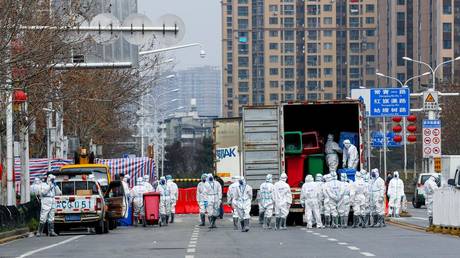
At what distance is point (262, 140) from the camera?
37.8 m

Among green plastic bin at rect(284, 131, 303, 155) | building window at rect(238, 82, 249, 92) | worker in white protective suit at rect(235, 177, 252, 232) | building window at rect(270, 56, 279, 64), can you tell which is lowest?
worker in white protective suit at rect(235, 177, 252, 232)

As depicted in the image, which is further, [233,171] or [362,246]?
[233,171]

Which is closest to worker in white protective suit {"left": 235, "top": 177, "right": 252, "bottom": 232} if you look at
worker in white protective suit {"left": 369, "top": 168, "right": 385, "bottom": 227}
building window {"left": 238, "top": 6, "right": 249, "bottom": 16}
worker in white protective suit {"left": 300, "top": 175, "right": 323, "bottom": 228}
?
worker in white protective suit {"left": 300, "top": 175, "right": 323, "bottom": 228}

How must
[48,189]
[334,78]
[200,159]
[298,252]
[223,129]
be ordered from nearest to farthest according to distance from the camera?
[298,252] → [48,189] → [223,129] → [200,159] → [334,78]

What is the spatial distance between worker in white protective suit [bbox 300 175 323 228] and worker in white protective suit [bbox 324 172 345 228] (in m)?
0.36

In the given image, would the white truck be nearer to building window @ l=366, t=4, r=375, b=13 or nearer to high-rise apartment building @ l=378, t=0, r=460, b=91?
high-rise apartment building @ l=378, t=0, r=460, b=91

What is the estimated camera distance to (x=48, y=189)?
3466 cm

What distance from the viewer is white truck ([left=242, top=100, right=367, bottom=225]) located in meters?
37.8

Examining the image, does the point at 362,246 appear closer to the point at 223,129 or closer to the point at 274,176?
A: the point at 274,176

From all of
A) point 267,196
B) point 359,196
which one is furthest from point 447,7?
point 267,196

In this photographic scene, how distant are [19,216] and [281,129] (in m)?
8.21

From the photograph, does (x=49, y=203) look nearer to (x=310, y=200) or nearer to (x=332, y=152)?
(x=310, y=200)

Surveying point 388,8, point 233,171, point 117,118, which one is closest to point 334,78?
point 388,8

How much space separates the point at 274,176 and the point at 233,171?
13.1 metres
